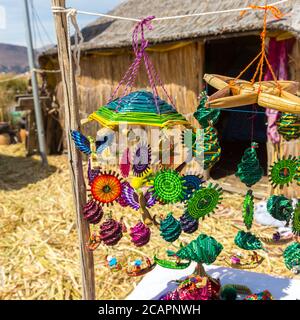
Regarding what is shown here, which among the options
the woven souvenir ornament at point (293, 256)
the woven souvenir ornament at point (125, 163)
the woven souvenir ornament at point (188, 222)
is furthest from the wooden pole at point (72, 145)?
the woven souvenir ornament at point (293, 256)

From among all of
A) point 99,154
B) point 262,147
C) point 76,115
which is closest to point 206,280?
point 99,154

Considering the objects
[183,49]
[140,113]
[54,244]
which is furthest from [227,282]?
[183,49]

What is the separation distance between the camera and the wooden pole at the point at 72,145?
243 centimetres

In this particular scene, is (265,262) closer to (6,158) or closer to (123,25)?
(123,25)

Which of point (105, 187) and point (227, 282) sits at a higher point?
point (105, 187)

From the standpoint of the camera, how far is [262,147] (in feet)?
27.6

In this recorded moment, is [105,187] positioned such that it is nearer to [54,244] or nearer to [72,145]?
[72,145]

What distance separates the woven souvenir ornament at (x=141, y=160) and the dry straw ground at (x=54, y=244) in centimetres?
169

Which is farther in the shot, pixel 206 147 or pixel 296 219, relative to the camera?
pixel 296 219

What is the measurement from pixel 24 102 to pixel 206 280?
680 cm

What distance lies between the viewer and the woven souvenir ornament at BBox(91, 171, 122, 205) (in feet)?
7.77

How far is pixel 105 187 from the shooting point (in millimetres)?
2381

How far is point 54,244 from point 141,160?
2753 mm

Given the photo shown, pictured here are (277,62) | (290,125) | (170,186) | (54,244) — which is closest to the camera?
(170,186)
